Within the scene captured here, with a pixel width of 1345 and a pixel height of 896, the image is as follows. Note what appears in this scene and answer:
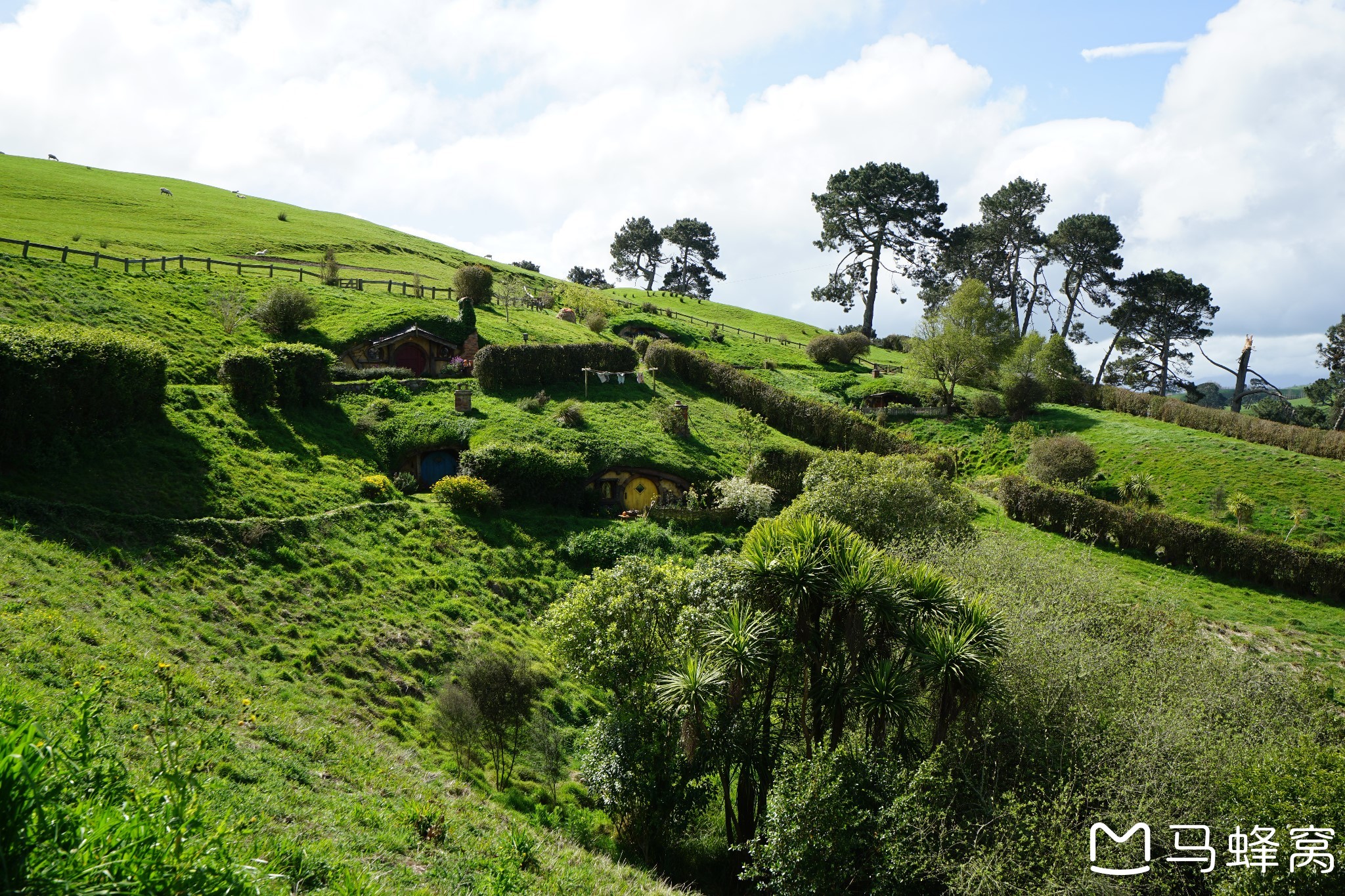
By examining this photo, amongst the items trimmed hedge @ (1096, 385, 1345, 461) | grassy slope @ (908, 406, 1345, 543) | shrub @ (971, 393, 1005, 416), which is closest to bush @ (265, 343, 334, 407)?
grassy slope @ (908, 406, 1345, 543)

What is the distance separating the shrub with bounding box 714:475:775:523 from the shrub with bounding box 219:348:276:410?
881 inches

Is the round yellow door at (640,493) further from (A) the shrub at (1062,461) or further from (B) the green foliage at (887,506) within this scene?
(A) the shrub at (1062,461)

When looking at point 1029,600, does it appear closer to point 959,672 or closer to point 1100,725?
point 1100,725

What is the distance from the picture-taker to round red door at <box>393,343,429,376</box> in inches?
1886

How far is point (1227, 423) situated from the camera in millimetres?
51969

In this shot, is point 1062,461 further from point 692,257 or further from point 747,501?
point 692,257

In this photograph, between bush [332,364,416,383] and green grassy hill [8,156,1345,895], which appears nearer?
green grassy hill [8,156,1345,895]

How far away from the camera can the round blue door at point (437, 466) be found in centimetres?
3697

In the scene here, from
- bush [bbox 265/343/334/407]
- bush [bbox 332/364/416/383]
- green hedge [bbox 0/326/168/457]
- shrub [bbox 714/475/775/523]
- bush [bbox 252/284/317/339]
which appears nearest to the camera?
green hedge [bbox 0/326/168/457]

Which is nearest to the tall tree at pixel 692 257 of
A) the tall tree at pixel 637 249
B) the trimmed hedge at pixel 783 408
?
the tall tree at pixel 637 249

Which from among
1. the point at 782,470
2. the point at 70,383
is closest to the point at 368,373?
the point at 70,383

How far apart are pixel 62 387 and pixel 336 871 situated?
22703mm

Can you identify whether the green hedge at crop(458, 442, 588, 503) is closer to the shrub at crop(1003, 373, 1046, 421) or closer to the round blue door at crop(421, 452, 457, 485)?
the round blue door at crop(421, 452, 457, 485)

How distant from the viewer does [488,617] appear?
87.2 feet
